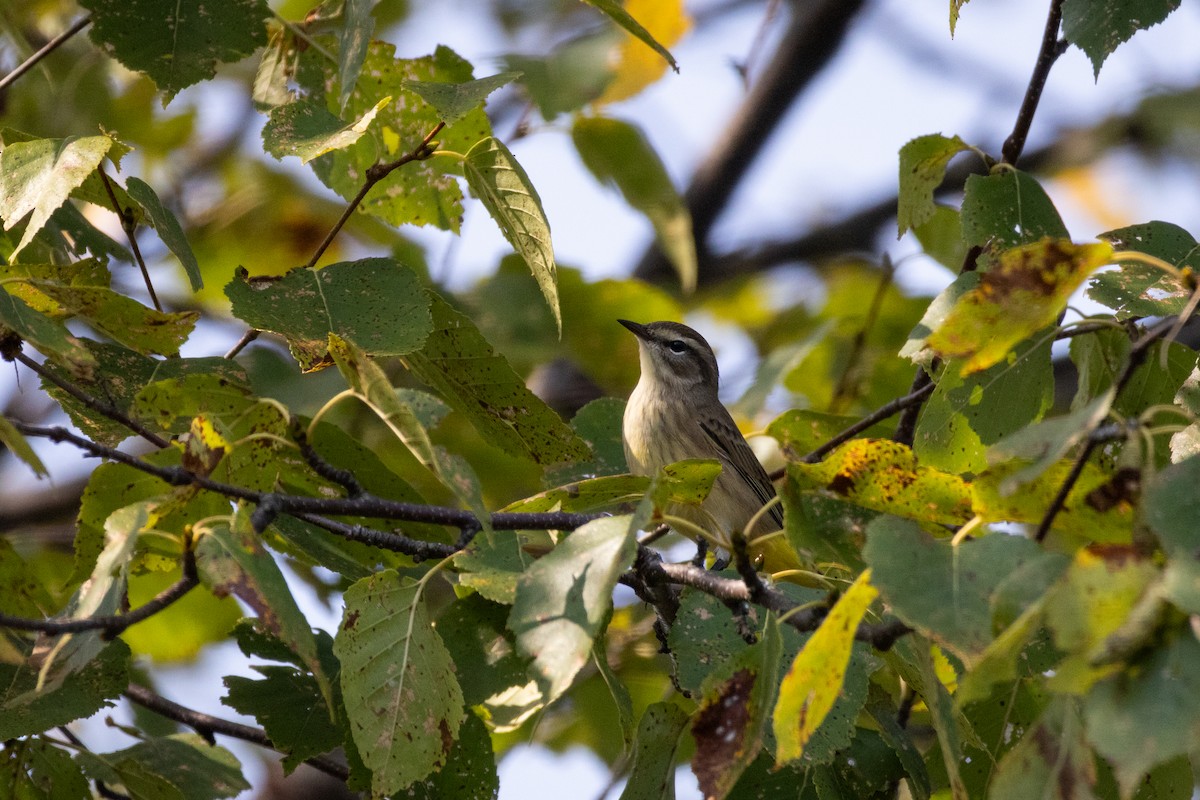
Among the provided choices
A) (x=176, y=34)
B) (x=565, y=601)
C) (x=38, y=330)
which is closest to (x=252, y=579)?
(x=565, y=601)

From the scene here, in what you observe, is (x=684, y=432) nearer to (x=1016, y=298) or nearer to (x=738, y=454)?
(x=738, y=454)

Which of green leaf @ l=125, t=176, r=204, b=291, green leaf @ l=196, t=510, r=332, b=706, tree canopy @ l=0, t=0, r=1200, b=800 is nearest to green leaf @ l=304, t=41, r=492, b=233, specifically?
tree canopy @ l=0, t=0, r=1200, b=800

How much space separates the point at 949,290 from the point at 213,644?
5.20 m

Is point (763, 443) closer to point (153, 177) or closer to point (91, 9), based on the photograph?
point (91, 9)

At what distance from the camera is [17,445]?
2299mm

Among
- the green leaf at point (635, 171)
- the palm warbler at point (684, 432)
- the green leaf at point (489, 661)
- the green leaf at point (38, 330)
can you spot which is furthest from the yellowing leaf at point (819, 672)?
the palm warbler at point (684, 432)

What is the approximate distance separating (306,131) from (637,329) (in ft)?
11.9

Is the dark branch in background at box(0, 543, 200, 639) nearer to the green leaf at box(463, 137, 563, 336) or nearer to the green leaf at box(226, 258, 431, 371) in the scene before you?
the green leaf at box(226, 258, 431, 371)

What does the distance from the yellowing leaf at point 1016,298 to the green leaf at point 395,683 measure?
130cm

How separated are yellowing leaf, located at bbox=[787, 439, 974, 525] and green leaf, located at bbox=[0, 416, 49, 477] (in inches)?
63.0

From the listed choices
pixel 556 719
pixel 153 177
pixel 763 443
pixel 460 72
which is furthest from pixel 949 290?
pixel 153 177

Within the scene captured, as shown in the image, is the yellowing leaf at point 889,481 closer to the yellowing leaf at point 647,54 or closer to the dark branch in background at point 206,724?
the dark branch in background at point 206,724

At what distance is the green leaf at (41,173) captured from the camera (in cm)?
272

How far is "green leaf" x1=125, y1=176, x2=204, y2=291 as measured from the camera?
289 cm
